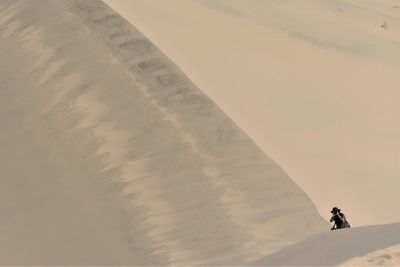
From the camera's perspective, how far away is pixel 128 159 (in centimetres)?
1065

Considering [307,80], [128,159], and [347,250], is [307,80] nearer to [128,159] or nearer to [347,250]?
[128,159]

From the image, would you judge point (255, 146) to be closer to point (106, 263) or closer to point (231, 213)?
point (231, 213)

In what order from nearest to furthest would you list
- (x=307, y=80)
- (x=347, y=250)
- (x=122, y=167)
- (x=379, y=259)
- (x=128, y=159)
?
(x=379, y=259)
(x=347, y=250)
(x=122, y=167)
(x=128, y=159)
(x=307, y=80)

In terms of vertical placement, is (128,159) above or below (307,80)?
below

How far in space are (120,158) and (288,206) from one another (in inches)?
73.0

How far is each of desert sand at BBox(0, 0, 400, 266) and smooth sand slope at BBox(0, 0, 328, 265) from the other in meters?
0.02

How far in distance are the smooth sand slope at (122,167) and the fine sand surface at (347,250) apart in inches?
64.7

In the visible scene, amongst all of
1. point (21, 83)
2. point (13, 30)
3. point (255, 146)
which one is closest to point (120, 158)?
point (255, 146)

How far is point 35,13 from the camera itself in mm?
14070

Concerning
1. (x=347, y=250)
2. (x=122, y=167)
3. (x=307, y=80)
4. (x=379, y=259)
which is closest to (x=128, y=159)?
(x=122, y=167)

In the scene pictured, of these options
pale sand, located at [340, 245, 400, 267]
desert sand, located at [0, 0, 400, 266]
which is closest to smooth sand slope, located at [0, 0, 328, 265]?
desert sand, located at [0, 0, 400, 266]

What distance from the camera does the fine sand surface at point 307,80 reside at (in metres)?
11.0

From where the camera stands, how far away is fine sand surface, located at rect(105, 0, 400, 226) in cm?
1102

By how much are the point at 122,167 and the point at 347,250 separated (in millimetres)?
4488
